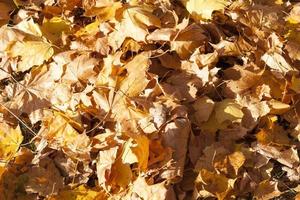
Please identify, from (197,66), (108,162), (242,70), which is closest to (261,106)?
(242,70)

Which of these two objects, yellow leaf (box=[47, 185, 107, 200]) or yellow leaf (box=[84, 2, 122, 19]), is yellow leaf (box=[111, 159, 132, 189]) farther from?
yellow leaf (box=[84, 2, 122, 19])

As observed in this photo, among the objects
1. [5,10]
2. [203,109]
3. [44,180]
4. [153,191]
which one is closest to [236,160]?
[203,109]

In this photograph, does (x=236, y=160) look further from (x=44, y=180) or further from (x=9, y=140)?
(x=9, y=140)

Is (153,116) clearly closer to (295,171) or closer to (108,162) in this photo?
(108,162)

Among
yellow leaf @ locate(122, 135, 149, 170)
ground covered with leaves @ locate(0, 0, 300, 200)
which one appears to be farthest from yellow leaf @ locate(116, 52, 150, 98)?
yellow leaf @ locate(122, 135, 149, 170)

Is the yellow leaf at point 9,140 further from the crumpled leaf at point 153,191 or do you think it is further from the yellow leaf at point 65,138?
the crumpled leaf at point 153,191

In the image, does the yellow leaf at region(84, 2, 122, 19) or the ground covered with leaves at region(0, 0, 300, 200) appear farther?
the yellow leaf at region(84, 2, 122, 19)
